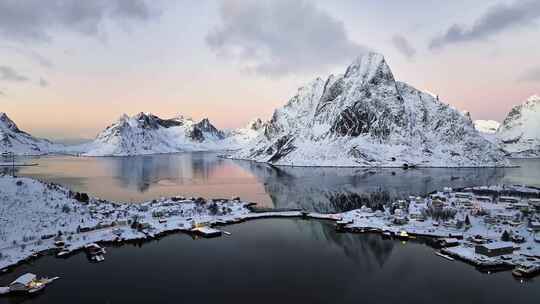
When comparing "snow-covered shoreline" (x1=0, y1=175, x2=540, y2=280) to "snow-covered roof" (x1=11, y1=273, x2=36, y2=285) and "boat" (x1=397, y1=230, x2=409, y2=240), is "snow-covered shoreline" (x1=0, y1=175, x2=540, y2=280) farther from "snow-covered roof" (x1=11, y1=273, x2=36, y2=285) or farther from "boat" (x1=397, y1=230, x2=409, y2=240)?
"snow-covered roof" (x1=11, y1=273, x2=36, y2=285)

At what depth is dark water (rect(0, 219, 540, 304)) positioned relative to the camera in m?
37.8

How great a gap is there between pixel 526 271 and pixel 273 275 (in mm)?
27433

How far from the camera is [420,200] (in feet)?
271

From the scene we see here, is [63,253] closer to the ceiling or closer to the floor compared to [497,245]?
closer to the floor

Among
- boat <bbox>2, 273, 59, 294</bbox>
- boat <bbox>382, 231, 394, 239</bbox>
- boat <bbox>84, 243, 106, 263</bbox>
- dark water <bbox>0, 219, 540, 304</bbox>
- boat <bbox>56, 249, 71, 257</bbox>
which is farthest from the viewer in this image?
boat <bbox>382, 231, 394, 239</bbox>

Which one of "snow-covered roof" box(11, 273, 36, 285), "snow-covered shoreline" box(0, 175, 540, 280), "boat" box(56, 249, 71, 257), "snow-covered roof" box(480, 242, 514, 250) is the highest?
"snow-covered shoreline" box(0, 175, 540, 280)

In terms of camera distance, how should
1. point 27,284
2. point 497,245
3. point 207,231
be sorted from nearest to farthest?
point 27,284, point 497,245, point 207,231

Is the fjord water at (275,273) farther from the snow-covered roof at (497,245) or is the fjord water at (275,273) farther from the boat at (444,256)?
the snow-covered roof at (497,245)

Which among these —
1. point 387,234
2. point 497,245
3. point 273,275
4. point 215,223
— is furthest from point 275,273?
point 497,245

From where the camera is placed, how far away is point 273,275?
42938mm

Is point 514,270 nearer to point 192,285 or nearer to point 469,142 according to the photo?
point 192,285

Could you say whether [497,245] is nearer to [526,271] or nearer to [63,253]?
[526,271]

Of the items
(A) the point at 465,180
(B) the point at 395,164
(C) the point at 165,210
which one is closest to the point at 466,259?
(C) the point at 165,210

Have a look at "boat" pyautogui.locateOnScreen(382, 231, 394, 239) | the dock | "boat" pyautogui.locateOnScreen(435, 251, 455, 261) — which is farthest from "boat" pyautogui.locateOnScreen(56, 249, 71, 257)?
"boat" pyautogui.locateOnScreen(435, 251, 455, 261)
